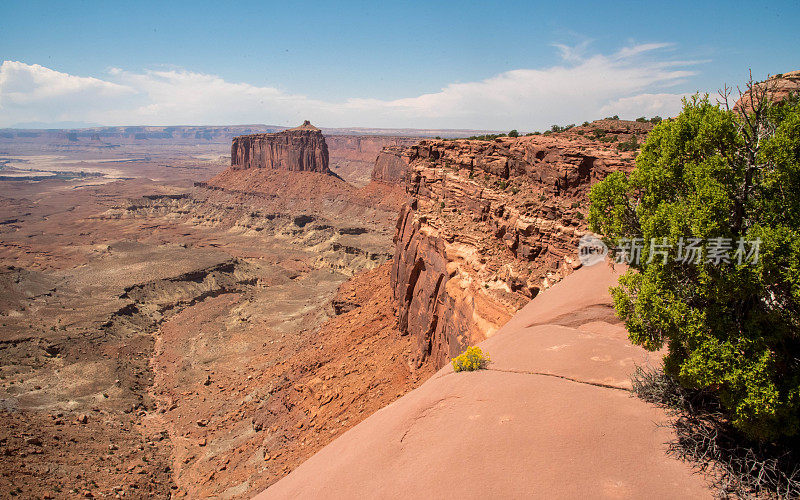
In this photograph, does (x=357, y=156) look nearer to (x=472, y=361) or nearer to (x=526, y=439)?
(x=472, y=361)

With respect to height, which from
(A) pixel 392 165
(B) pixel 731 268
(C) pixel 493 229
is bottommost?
(C) pixel 493 229

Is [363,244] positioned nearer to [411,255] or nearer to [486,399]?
[411,255]

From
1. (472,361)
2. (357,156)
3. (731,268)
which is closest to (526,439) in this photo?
(472,361)

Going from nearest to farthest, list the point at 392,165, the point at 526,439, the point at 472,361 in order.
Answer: the point at 526,439
the point at 472,361
the point at 392,165

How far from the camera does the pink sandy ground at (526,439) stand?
5.80m

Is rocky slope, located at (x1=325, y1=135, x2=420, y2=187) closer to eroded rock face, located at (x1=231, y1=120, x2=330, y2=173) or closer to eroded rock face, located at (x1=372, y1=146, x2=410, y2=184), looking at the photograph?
eroded rock face, located at (x1=231, y1=120, x2=330, y2=173)

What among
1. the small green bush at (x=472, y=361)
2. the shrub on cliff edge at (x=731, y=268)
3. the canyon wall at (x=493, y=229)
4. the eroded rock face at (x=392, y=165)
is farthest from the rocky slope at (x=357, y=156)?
the shrub on cliff edge at (x=731, y=268)

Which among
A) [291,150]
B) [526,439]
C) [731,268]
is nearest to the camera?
[731,268]

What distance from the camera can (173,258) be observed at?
55938 mm

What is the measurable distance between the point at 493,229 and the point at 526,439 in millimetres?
14651

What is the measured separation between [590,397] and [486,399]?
197 cm

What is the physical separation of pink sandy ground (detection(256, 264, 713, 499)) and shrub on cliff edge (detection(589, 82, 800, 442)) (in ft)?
4.47

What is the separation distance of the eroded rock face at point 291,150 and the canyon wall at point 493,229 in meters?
88.2

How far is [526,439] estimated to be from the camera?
666cm
